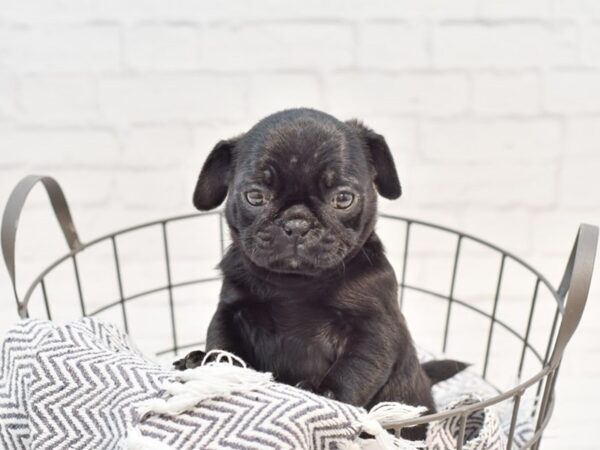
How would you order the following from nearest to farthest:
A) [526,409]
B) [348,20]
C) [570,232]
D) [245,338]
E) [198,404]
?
[198,404]
[245,338]
[526,409]
[348,20]
[570,232]

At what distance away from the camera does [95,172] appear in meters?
1.38

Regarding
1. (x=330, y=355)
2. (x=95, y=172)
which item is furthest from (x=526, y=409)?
(x=95, y=172)

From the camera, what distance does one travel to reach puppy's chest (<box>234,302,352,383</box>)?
0.84m

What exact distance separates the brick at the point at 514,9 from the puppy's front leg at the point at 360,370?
0.70m

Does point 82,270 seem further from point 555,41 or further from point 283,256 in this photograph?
point 555,41

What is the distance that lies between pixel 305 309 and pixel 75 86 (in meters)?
0.70

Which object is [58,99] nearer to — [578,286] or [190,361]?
[190,361]

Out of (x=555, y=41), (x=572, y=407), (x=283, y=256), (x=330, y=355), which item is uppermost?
(x=555, y=41)

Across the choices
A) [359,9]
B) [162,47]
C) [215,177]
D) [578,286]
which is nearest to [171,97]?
[162,47]

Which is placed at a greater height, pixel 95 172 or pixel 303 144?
pixel 303 144

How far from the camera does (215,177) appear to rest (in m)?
0.90

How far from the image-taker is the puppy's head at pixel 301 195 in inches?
30.2

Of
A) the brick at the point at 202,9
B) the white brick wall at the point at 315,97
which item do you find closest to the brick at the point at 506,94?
the white brick wall at the point at 315,97

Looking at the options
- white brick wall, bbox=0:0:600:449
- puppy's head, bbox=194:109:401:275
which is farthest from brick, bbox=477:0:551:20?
puppy's head, bbox=194:109:401:275
